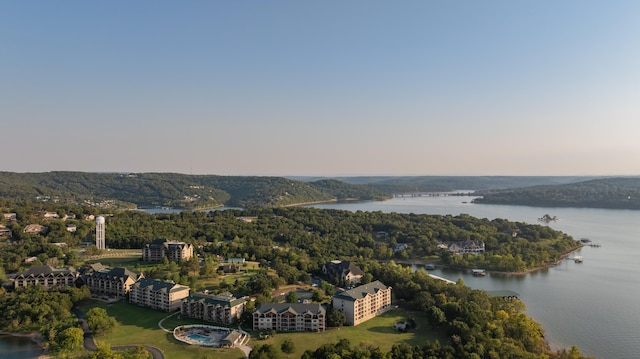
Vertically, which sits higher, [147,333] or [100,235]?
[100,235]

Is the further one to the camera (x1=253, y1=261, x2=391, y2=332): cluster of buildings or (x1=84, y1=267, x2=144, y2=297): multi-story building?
(x1=84, y1=267, x2=144, y2=297): multi-story building

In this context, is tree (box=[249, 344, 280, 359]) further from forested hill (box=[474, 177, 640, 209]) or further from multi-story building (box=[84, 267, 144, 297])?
forested hill (box=[474, 177, 640, 209])

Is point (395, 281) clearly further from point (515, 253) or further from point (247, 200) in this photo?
point (247, 200)

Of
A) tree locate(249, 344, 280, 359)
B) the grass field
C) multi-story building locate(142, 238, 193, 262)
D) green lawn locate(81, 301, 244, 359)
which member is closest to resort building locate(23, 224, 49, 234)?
multi-story building locate(142, 238, 193, 262)

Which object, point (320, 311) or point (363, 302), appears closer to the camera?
point (320, 311)

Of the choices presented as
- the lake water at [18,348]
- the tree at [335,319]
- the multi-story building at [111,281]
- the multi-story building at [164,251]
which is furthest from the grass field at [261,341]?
the multi-story building at [164,251]

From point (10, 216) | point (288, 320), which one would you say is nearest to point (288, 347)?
point (288, 320)

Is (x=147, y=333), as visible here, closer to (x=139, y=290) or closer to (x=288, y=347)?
(x=139, y=290)

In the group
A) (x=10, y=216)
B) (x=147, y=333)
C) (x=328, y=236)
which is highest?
(x=10, y=216)
